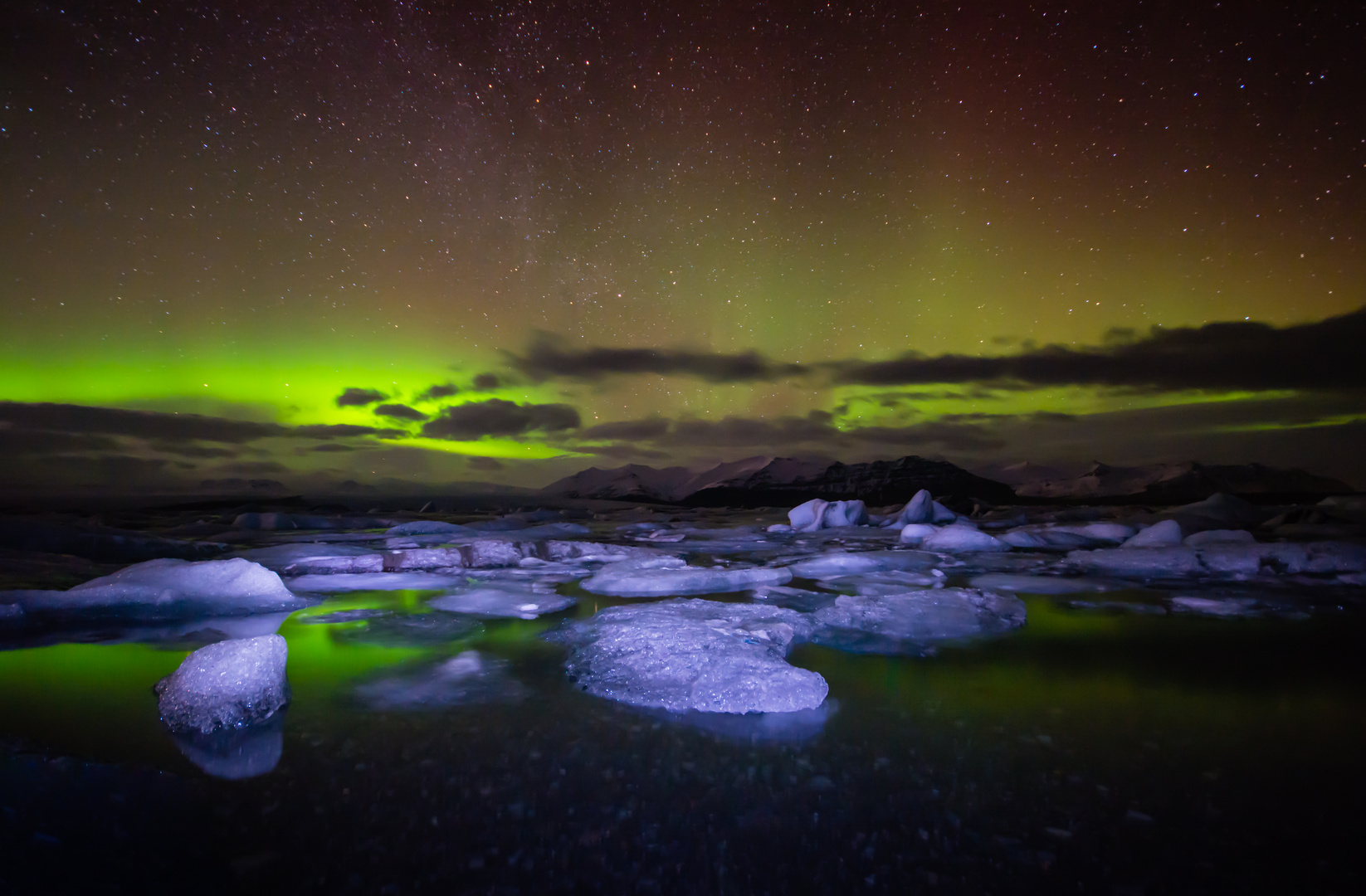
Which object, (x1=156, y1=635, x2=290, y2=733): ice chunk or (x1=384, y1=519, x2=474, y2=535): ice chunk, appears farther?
(x1=384, y1=519, x2=474, y2=535): ice chunk

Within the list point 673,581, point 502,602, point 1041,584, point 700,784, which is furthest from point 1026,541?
point 700,784

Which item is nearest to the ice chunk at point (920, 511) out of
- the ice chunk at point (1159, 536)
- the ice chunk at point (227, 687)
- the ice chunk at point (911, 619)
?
the ice chunk at point (1159, 536)

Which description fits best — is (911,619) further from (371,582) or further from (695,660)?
(371,582)

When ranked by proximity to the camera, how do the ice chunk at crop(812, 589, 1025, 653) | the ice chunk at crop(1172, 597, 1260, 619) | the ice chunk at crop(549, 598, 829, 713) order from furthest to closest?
the ice chunk at crop(1172, 597, 1260, 619) → the ice chunk at crop(812, 589, 1025, 653) → the ice chunk at crop(549, 598, 829, 713)

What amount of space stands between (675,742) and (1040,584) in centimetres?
555

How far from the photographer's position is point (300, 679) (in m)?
3.33

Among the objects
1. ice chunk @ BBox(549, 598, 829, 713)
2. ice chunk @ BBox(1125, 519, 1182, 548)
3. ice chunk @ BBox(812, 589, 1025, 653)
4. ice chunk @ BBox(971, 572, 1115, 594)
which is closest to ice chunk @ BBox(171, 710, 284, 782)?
ice chunk @ BBox(549, 598, 829, 713)

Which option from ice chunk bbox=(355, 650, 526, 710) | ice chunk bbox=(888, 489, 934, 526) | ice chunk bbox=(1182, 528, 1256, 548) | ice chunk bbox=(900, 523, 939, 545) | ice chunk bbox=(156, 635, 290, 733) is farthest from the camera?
ice chunk bbox=(888, 489, 934, 526)

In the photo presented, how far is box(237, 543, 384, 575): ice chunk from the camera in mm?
7566

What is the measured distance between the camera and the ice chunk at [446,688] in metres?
2.98

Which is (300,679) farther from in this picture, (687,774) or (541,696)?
(687,774)

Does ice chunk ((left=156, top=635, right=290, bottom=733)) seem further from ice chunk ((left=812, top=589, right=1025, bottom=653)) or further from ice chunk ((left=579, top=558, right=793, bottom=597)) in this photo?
ice chunk ((left=579, top=558, right=793, bottom=597))

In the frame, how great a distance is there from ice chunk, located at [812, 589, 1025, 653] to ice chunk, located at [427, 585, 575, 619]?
2458 millimetres

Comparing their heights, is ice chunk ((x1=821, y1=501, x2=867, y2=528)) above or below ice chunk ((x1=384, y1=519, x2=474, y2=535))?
below
